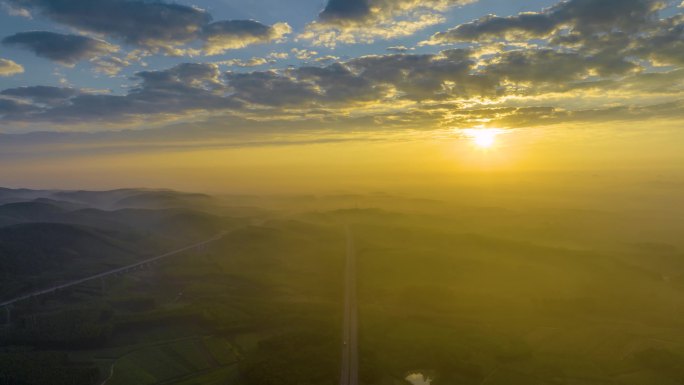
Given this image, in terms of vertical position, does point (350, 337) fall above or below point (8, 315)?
→ above

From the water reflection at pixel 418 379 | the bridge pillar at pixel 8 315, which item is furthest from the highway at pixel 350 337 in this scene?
the bridge pillar at pixel 8 315

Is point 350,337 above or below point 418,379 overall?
above

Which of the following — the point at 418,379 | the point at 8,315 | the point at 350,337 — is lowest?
the point at 418,379

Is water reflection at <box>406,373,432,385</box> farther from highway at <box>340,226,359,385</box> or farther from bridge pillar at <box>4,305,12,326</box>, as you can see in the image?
bridge pillar at <box>4,305,12,326</box>

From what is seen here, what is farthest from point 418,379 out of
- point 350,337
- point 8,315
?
point 8,315

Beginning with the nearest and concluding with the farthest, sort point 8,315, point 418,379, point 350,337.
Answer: point 418,379 < point 350,337 < point 8,315

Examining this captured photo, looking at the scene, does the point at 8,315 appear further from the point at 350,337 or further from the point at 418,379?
the point at 418,379

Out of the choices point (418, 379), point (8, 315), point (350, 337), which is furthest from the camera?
point (8, 315)

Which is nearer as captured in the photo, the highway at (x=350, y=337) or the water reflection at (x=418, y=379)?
the water reflection at (x=418, y=379)

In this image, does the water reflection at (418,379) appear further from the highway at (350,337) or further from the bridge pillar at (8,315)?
the bridge pillar at (8,315)

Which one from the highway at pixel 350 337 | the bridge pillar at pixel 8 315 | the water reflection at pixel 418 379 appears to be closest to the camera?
the water reflection at pixel 418 379

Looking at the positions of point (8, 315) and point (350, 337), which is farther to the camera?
point (8, 315)
